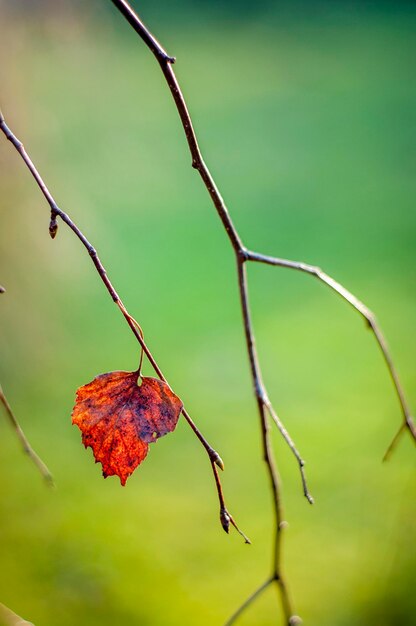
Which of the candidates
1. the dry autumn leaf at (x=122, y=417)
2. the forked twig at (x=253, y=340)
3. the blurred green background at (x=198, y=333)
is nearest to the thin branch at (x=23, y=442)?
the dry autumn leaf at (x=122, y=417)

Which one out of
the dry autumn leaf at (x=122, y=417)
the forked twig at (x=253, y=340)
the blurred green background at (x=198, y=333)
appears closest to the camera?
the forked twig at (x=253, y=340)

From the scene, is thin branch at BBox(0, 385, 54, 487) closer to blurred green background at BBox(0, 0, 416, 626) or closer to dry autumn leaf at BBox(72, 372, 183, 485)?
dry autumn leaf at BBox(72, 372, 183, 485)

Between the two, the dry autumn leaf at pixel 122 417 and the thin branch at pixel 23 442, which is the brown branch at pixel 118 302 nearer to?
the dry autumn leaf at pixel 122 417

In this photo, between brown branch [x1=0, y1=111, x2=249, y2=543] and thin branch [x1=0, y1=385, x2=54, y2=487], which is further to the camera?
thin branch [x1=0, y1=385, x2=54, y2=487]

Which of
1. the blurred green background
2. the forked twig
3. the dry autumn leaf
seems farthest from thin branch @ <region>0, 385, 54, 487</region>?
the blurred green background

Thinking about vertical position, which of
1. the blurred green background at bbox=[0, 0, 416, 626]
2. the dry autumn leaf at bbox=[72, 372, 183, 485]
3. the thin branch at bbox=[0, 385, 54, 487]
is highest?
the blurred green background at bbox=[0, 0, 416, 626]

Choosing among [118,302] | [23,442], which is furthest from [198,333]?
[118,302]
